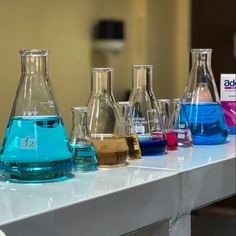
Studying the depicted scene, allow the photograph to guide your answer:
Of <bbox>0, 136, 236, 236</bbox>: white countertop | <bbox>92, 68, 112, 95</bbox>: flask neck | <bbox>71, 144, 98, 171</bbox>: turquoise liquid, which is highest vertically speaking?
<bbox>92, 68, 112, 95</bbox>: flask neck

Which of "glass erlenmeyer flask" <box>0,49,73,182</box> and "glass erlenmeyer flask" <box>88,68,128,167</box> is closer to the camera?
"glass erlenmeyer flask" <box>0,49,73,182</box>

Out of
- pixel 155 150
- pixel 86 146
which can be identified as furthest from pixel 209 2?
pixel 86 146

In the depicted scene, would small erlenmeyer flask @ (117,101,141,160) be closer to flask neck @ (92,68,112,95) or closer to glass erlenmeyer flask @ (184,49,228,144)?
flask neck @ (92,68,112,95)

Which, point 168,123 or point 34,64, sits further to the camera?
point 168,123

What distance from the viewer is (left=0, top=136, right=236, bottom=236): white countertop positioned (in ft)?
1.77

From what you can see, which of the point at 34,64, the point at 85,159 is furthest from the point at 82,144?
the point at 34,64

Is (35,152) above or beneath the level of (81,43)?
beneath

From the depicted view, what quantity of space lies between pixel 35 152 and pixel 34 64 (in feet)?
0.39

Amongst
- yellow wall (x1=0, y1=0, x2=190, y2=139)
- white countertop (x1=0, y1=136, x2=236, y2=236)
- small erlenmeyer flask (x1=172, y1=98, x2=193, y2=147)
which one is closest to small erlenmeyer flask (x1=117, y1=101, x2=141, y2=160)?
white countertop (x1=0, y1=136, x2=236, y2=236)

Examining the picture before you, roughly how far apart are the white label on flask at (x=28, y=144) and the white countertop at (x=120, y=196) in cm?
5

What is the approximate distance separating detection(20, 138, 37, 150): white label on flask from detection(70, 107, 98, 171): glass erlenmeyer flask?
0.29 ft

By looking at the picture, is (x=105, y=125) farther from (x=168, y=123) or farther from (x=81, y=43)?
(x=81, y=43)

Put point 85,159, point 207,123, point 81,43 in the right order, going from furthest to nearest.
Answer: point 81,43 < point 207,123 < point 85,159

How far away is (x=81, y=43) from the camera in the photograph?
1.15 m
